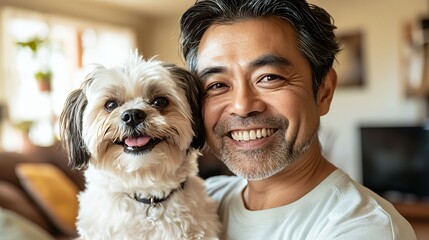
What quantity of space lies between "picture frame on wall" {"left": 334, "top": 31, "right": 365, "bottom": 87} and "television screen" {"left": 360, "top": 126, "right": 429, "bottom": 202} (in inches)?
26.5

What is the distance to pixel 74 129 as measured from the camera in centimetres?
141

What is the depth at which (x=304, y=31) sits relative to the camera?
4.28ft

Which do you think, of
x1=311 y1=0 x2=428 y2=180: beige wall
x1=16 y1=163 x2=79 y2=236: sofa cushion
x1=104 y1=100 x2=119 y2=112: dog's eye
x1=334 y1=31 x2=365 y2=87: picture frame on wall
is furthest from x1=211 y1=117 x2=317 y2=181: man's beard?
x1=334 y1=31 x2=365 y2=87: picture frame on wall

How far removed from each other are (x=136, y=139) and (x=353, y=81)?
5332 mm

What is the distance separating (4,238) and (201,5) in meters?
1.28

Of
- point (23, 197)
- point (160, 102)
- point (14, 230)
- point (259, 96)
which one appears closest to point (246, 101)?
point (259, 96)

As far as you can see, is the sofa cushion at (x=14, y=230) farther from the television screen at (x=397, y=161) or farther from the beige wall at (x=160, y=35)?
the beige wall at (x=160, y=35)

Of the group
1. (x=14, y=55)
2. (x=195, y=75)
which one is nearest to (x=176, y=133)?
(x=195, y=75)

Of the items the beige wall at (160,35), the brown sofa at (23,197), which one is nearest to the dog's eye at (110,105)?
the brown sofa at (23,197)

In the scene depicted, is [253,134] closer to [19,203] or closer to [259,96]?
[259,96]

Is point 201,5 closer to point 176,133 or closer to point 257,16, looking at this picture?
point 257,16

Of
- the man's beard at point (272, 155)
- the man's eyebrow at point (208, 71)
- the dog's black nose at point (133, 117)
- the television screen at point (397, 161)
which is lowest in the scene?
the television screen at point (397, 161)

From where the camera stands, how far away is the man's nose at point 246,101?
1.25 meters

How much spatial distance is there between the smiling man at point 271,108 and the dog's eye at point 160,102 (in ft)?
0.37
